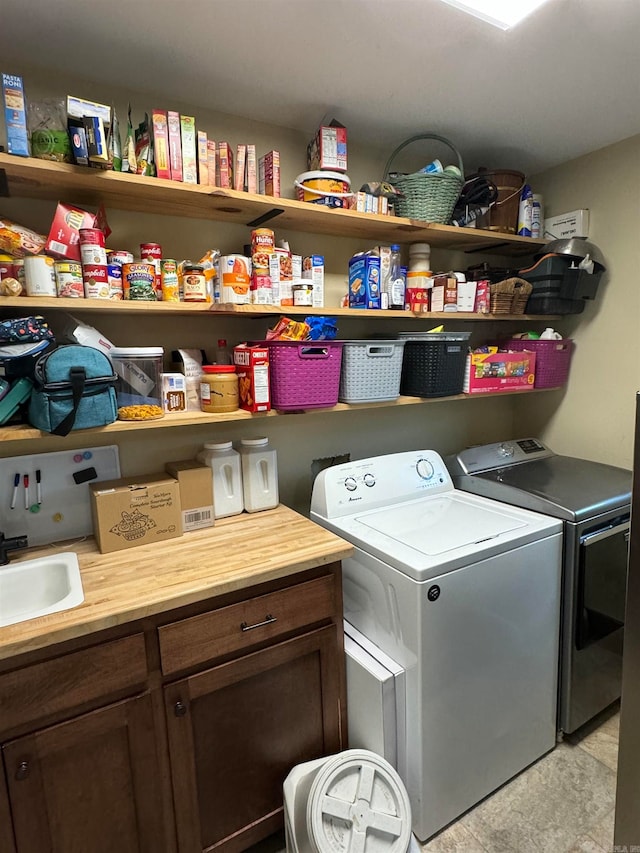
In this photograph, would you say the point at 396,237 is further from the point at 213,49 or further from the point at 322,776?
the point at 322,776

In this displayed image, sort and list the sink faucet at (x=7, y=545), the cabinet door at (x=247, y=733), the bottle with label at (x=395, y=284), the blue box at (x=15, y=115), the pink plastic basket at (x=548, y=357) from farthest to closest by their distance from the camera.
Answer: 1. the pink plastic basket at (x=548, y=357)
2. the bottle with label at (x=395, y=284)
3. the sink faucet at (x=7, y=545)
4. the cabinet door at (x=247, y=733)
5. the blue box at (x=15, y=115)

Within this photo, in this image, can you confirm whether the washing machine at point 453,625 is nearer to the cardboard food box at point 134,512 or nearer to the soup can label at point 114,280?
the cardboard food box at point 134,512

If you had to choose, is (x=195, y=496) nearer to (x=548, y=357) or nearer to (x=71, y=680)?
(x=71, y=680)

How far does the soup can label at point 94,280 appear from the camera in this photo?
1.41 meters

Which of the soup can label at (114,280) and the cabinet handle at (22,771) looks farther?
the soup can label at (114,280)

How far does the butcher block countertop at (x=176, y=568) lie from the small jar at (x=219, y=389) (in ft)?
1.45

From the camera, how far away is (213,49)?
1.42 m

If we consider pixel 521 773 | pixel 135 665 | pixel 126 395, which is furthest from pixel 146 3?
pixel 521 773

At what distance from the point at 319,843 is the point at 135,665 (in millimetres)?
666

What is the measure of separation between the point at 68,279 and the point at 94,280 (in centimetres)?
7

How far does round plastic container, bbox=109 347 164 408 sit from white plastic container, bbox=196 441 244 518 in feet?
0.96

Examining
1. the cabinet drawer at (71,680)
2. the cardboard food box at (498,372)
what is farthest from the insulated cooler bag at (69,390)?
the cardboard food box at (498,372)

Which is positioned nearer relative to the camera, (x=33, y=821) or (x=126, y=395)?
(x=33, y=821)

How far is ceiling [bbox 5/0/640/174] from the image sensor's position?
127 cm
